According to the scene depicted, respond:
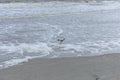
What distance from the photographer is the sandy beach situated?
7.59 m

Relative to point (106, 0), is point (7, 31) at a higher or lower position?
higher

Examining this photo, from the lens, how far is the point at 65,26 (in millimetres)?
16672

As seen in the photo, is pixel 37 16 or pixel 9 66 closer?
pixel 9 66

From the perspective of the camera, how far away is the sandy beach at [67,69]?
7.59 metres

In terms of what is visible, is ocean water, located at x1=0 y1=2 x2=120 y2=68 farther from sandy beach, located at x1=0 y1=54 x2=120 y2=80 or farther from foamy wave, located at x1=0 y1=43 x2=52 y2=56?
sandy beach, located at x1=0 y1=54 x2=120 y2=80

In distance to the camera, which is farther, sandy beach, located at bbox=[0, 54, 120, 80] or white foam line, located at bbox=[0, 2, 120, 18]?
white foam line, located at bbox=[0, 2, 120, 18]

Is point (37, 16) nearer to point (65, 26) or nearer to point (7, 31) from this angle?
point (65, 26)

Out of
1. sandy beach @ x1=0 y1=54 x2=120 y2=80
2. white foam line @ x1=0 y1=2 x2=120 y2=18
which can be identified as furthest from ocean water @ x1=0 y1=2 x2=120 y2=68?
white foam line @ x1=0 y1=2 x2=120 y2=18

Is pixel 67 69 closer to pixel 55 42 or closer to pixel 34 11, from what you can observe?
pixel 55 42

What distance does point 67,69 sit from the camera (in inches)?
327

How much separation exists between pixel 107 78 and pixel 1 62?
331 centimetres

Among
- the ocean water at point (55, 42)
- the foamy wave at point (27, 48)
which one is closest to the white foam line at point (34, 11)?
the ocean water at point (55, 42)

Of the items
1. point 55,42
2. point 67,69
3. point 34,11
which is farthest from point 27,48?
point 34,11

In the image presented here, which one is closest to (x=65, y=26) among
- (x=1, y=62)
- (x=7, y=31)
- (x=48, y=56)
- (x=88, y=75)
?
(x=7, y=31)
